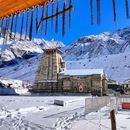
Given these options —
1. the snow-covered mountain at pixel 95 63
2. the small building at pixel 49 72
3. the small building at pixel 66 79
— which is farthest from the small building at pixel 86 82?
the snow-covered mountain at pixel 95 63

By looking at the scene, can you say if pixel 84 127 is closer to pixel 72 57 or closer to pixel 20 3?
pixel 20 3

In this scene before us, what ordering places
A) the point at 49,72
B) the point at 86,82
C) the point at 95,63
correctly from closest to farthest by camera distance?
the point at 86,82 → the point at 49,72 → the point at 95,63

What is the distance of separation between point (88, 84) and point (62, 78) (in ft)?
23.1

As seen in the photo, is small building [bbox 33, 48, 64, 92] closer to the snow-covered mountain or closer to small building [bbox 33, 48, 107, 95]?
small building [bbox 33, 48, 107, 95]

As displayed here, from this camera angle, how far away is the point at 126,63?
122938 mm

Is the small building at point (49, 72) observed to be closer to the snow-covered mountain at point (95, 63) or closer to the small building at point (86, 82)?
the small building at point (86, 82)

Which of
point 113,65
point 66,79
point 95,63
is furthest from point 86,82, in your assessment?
point 95,63

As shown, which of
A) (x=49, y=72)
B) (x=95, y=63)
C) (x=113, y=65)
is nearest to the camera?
(x=49, y=72)

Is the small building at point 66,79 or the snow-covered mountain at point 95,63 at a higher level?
the snow-covered mountain at point 95,63

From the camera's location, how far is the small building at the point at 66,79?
52125mm

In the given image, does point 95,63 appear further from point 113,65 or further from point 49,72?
point 49,72

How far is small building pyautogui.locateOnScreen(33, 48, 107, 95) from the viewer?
5212 cm

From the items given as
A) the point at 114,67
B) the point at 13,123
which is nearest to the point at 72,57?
the point at 114,67

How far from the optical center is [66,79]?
54781 millimetres
